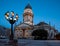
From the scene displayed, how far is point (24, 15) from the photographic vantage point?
8825cm

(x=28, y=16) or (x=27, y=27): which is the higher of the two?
(x=28, y=16)

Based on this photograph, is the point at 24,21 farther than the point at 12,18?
Yes

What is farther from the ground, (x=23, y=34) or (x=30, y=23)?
(x=30, y=23)

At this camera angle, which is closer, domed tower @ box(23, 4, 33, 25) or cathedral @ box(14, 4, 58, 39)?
cathedral @ box(14, 4, 58, 39)

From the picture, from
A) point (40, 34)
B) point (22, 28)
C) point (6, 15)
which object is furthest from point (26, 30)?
point (6, 15)

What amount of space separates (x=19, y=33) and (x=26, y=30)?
4.12 m

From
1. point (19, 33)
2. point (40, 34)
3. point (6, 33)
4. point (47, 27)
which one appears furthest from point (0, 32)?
point (40, 34)

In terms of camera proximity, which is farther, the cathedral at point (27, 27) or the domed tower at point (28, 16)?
the domed tower at point (28, 16)

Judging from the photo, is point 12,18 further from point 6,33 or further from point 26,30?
point 6,33

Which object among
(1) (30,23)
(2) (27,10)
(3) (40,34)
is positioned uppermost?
(2) (27,10)

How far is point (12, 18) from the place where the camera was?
55.0 ft

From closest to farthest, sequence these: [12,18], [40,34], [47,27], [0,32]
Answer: [12,18], [40,34], [47,27], [0,32]

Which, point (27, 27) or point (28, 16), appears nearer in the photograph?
point (27, 27)

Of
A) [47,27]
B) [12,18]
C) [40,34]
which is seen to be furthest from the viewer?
[47,27]
